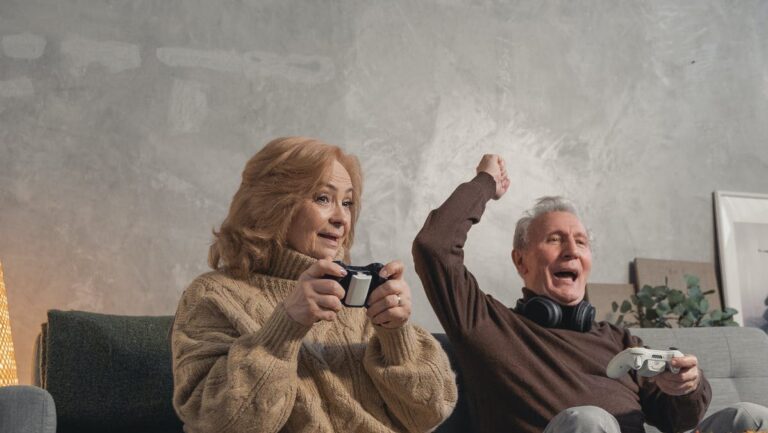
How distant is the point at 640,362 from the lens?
1964 millimetres

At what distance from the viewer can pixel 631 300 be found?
330cm

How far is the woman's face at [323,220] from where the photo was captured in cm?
186

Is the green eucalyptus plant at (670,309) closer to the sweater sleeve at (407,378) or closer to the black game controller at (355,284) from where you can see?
the sweater sleeve at (407,378)

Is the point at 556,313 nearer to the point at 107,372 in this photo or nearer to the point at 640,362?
the point at 640,362

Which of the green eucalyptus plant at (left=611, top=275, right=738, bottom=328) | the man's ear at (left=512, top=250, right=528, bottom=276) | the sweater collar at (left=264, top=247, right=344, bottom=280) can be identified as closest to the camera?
the sweater collar at (left=264, top=247, right=344, bottom=280)

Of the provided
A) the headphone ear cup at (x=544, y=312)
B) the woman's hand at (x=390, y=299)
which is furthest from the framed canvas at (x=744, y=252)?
the woman's hand at (x=390, y=299)

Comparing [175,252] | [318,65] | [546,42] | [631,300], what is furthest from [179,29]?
[631,300]

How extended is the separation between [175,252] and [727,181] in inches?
88.1

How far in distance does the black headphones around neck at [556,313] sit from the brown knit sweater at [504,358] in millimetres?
34

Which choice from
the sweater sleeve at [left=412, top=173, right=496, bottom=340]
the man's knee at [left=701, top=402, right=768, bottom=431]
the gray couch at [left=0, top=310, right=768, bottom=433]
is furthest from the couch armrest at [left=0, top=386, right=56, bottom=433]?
the man's knee at [left=701, top=402, right=768, bottom=431]

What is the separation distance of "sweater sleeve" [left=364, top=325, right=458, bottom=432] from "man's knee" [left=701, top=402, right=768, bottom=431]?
0.67m

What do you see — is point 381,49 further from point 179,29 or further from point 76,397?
point 76,397

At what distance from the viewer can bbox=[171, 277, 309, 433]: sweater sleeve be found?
155 centimetres

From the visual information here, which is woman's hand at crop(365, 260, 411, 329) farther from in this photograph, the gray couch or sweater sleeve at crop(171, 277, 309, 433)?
the gray couch
